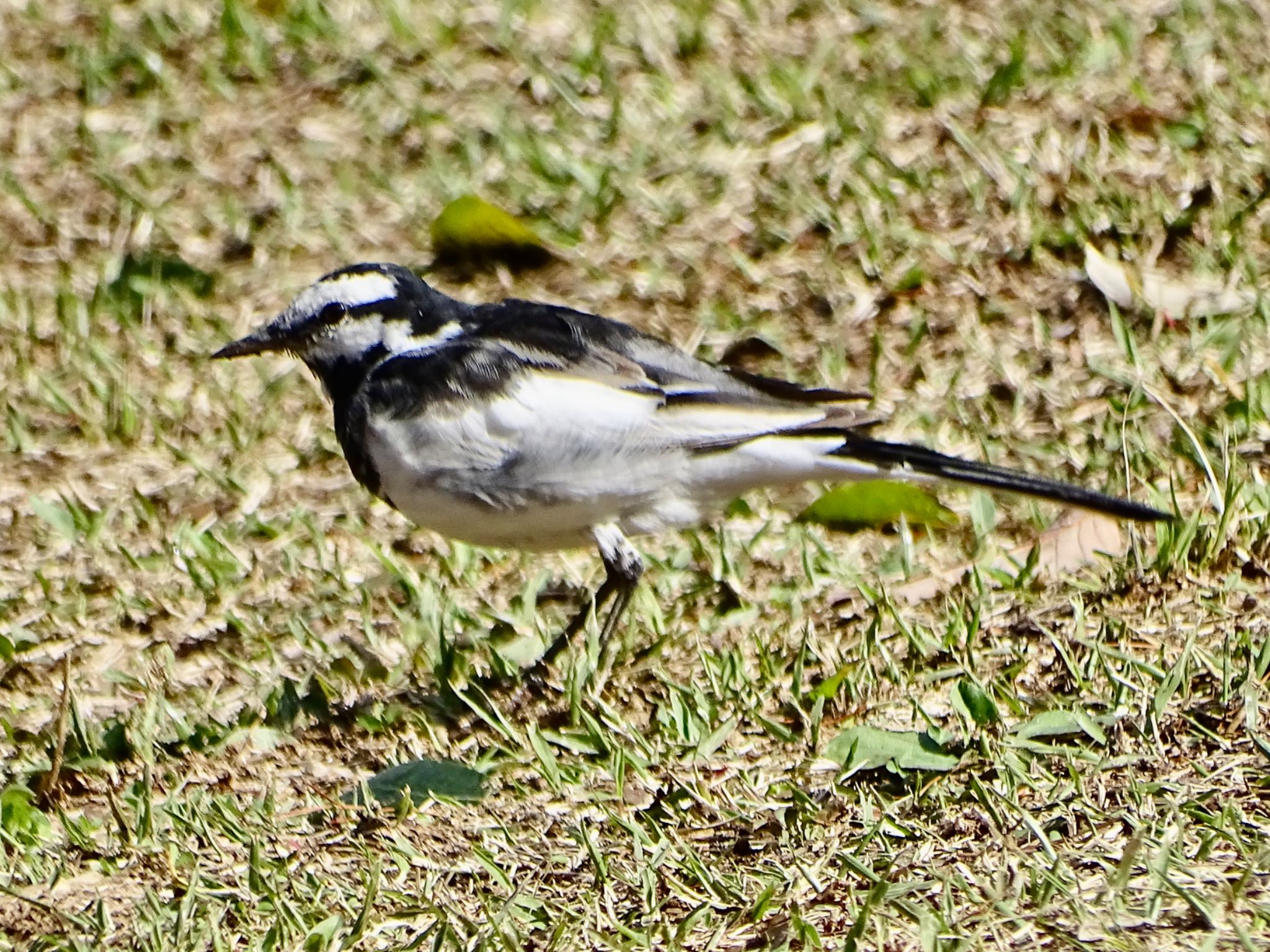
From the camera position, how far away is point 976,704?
13.7ft

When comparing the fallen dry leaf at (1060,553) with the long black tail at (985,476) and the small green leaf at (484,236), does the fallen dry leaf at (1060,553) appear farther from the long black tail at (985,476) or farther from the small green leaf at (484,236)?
the small green leaf at (484,236)

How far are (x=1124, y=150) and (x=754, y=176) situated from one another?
4.31 feet

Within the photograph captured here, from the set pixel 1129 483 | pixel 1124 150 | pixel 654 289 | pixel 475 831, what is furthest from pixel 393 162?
pixel 475 831

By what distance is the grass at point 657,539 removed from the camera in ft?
12.4

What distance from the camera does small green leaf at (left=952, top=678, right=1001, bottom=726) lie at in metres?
4.15

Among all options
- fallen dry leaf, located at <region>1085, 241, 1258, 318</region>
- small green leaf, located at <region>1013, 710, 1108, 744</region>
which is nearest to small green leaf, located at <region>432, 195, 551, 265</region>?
fallen dry leaf, located at <region>1085, 241, 1258, 318</region>

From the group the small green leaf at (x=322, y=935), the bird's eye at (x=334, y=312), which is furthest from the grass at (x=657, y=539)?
the bird's eye at (x=334, y=312)

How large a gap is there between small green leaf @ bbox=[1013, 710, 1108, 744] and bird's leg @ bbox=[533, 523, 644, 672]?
4.24ft

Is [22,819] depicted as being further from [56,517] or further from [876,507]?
[876,507]

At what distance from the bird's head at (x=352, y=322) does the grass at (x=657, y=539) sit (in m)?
0.61

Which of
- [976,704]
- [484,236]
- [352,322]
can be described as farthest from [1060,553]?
[484,236]

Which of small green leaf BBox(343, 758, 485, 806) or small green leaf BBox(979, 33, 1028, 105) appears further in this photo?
small green leaf BBox(979, 33, 1028, 105)

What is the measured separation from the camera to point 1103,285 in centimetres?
615

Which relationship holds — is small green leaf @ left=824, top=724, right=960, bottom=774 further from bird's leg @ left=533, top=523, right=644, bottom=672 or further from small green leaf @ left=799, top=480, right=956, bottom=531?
small green leaf @ left=799, top=480, right=956, bottom=531
